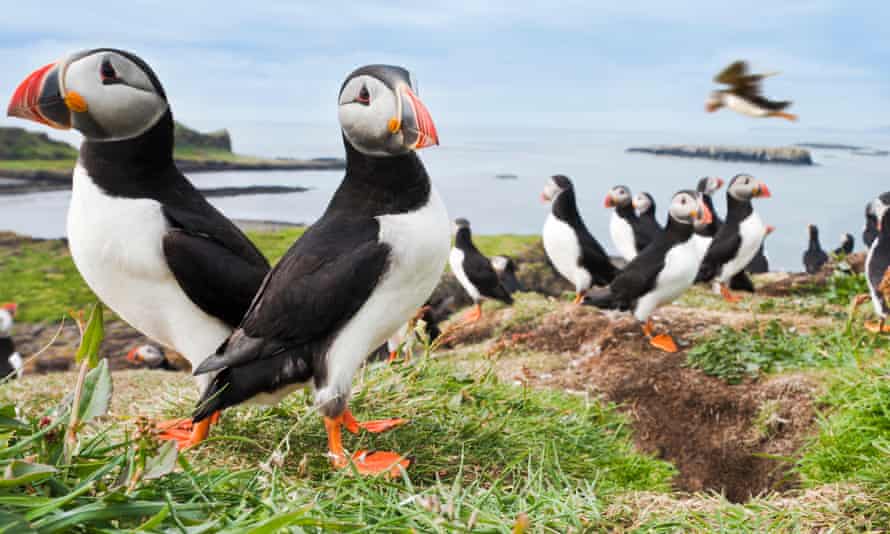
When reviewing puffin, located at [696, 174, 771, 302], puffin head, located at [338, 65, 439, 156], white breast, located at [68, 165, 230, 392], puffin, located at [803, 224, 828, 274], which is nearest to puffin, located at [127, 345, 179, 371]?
puffin, located at [696, 174, 771, 302]

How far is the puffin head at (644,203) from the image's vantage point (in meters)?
12.8

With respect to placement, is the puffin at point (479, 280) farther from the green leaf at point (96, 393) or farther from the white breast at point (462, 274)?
the green leaf at point (96, 393)

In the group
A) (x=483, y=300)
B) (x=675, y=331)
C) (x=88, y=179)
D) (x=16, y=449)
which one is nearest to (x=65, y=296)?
(x=483, y=300)

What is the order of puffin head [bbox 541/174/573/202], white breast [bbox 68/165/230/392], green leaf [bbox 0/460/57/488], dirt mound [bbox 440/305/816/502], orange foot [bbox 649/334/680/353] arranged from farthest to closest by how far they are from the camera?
puffin head [bbox 541/174/573/202], orange foot [bbox 649/334/680/353], dirt mound [bbox 440/305/816/502], white breast [bbox 68/165/230/392], green leaf [bbox 0/460/57/488]

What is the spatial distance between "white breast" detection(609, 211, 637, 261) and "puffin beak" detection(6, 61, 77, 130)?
374 inches

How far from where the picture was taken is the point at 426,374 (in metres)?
4.16

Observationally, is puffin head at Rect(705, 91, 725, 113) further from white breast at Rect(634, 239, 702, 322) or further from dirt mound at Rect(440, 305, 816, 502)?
white breast at Rect(634, 239, 702, 322)

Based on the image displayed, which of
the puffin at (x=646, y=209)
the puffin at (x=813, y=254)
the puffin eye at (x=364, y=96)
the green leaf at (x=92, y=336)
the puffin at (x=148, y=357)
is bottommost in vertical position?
the puffin at (x=148, y=357)

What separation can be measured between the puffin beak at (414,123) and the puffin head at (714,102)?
0.92 meters

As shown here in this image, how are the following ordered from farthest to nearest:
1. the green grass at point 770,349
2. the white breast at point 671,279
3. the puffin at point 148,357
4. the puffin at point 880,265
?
the puffin at point 148,357
the white breast at point 671,279
the puffin at point 880,265
the green grass at point 770,349

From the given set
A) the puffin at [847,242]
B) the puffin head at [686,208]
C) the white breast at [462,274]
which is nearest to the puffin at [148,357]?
the white breast at [462,274]

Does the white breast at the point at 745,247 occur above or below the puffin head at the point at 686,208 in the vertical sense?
below

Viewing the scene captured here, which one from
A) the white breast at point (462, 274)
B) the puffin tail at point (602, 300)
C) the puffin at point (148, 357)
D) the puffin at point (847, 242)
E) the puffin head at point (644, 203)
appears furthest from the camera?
the puffin at point (847, 242)

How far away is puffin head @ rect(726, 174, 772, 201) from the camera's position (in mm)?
10781
